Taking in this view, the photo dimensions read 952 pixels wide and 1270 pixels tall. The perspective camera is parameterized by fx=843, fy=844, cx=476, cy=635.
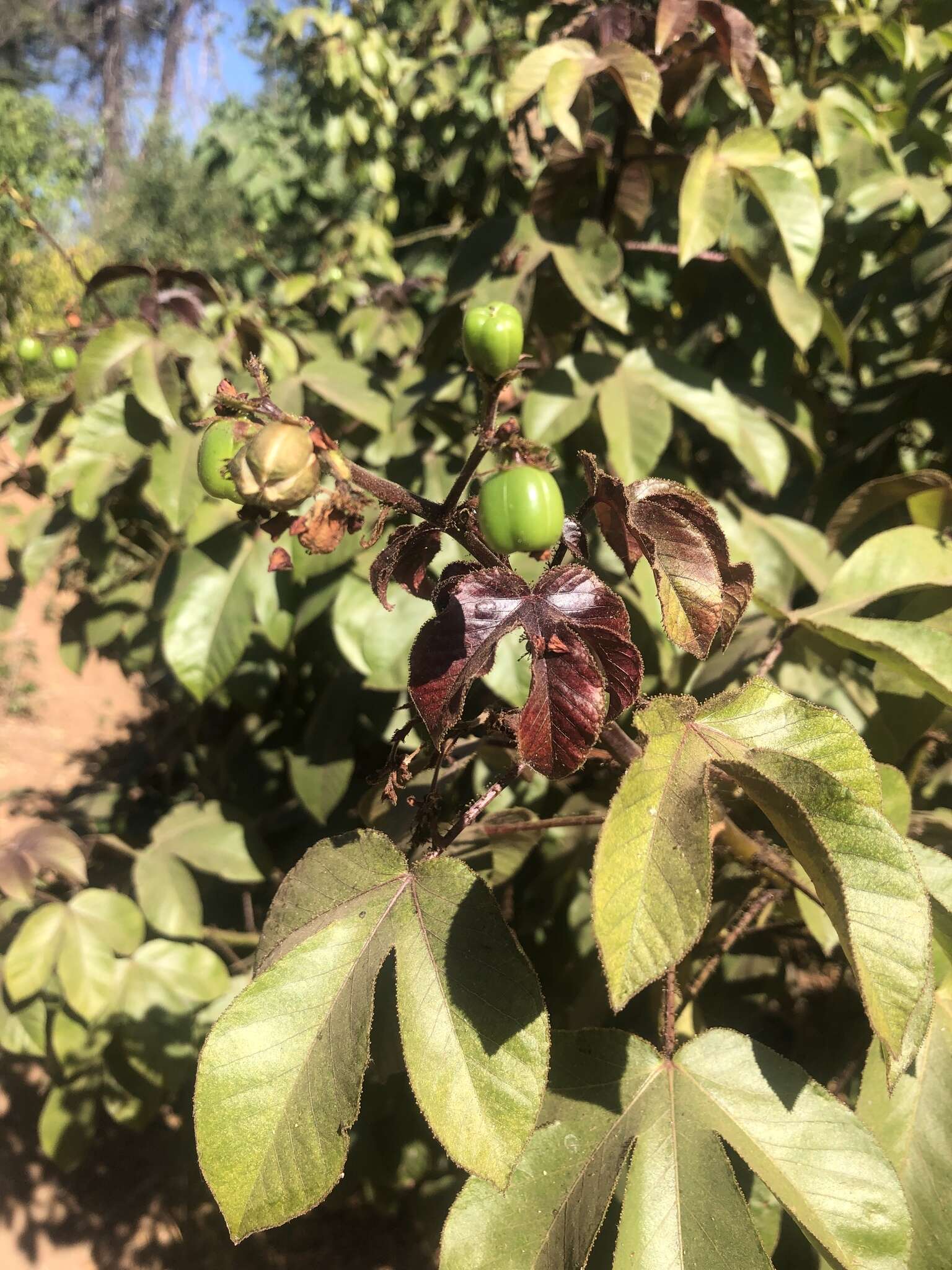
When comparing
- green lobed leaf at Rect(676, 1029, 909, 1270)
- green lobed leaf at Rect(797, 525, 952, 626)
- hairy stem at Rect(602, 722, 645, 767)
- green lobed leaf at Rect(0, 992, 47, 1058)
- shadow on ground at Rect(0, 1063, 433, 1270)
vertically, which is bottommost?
shadow on ground at Rect(0, 1063, 433, 1270)

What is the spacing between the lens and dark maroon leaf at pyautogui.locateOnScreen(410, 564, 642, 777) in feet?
1.96

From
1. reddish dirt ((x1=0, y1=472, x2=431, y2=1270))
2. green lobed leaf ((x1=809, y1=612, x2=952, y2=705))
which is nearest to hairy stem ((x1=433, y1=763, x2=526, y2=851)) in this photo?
green lobed leaf ((x1=809, y1=612, x2=952, y2=705))

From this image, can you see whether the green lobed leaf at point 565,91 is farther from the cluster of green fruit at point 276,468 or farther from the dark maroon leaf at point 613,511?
the cluster of green fruit at point 276,468

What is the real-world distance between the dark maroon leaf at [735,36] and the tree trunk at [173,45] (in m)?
18.5

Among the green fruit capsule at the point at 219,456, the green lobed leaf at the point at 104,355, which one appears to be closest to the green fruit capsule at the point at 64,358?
the green lobed leaf at the point at 104,355

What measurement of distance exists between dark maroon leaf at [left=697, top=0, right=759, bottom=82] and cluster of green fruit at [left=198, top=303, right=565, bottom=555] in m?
0.92

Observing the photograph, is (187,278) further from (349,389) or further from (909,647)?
(909,647)

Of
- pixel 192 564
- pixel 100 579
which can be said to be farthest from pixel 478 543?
pixel 100 579

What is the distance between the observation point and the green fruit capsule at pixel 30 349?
1840 millimetres

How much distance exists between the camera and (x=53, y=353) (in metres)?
1.79

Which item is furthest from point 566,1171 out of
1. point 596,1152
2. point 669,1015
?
point 669,1015

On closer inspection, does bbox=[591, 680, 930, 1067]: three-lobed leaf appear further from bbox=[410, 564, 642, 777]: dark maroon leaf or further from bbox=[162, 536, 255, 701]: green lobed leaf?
bbox=[162, 536, 255, 701]: green lobed leaf

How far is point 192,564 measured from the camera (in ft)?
5.03

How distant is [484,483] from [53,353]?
1.54 metres
